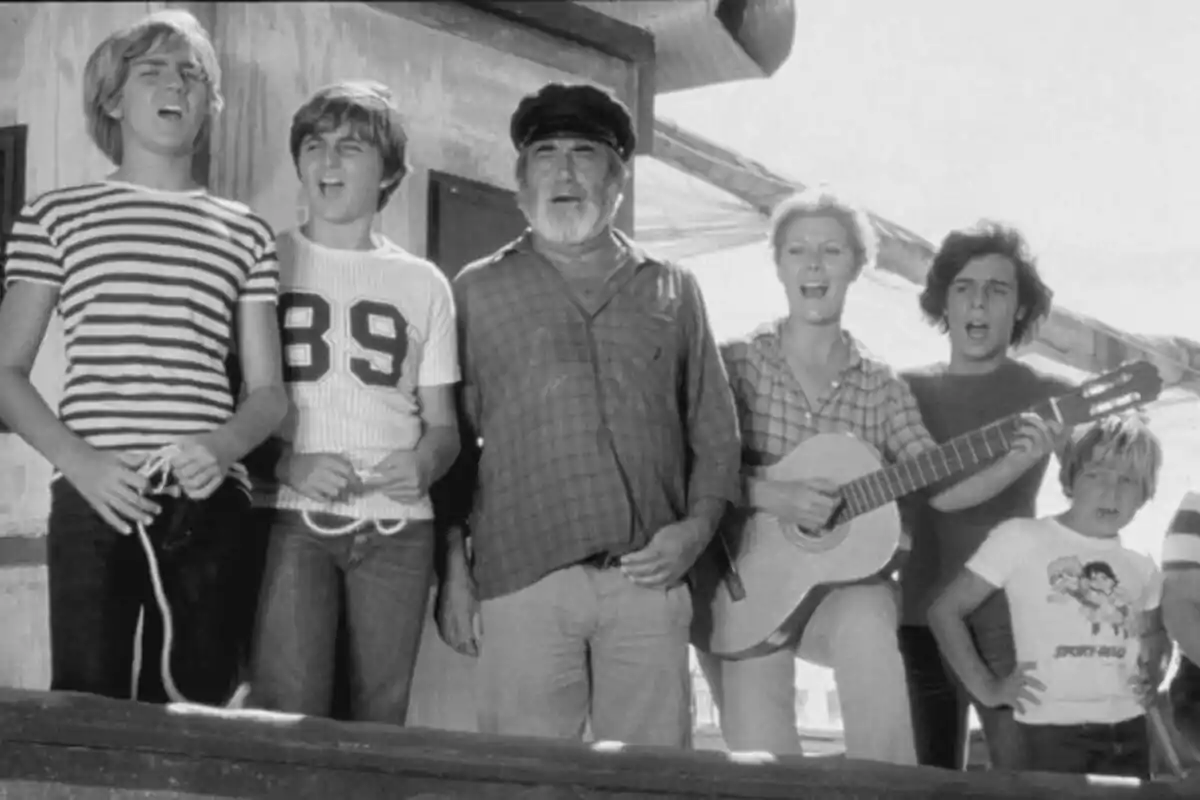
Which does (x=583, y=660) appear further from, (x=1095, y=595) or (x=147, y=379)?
(x=1095, y=595)

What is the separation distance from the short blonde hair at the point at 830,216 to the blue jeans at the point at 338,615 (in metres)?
0.91

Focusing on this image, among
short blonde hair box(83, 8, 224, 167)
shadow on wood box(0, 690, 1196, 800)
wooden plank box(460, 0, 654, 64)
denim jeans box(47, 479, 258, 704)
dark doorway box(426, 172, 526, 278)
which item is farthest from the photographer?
wooden plank box(460, 0, 654, 64)

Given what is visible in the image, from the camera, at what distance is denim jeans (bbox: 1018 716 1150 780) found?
8.78ft

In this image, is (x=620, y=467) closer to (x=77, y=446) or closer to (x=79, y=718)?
(x=77, y=446)

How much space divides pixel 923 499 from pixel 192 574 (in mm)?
1507

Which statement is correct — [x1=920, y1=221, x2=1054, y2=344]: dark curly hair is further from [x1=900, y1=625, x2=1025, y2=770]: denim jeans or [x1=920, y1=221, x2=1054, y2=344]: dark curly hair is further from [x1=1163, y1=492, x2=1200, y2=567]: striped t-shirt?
[x1=900, y1=625, x2=1025, y2=770]: denim jeans

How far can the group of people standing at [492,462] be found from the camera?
7.01 feet

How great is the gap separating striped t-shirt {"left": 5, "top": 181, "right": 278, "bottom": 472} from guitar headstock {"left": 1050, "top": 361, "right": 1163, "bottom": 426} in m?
1.52

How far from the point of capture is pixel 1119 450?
2826mm

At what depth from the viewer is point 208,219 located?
2244mm

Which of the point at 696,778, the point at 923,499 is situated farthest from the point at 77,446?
the point at 923,499

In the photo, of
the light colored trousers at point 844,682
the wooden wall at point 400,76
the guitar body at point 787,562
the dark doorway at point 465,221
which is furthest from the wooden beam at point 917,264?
the light colored trousers at point 844,682

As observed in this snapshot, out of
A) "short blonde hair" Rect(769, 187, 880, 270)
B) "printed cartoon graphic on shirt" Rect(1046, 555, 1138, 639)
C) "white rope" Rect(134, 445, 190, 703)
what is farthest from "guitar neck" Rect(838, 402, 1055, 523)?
"white rope" Rect(134, 445, 190, 703)

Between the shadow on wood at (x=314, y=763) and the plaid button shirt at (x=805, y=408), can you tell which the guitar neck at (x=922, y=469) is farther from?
the shadow on wood at (x=314, y=763)
